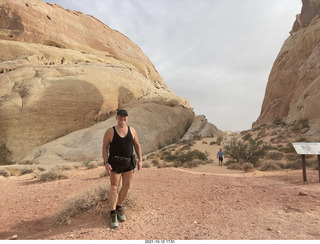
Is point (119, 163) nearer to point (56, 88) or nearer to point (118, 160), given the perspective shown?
point (118, 160)

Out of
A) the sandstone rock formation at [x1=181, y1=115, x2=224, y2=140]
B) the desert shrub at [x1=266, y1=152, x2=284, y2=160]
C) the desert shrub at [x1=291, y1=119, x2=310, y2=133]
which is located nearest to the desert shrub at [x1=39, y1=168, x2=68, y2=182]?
the desert shrub at [x1=266, y1=152, x2=284, y2=160]

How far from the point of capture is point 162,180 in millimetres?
7961

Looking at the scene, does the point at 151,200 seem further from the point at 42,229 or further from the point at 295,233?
the point at 295,233

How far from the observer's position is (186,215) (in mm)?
4285

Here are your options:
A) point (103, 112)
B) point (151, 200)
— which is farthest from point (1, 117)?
point (151, 200)

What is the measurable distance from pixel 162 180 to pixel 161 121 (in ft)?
67.2

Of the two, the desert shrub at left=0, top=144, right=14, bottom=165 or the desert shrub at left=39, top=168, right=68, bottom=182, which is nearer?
the desert shrub at left=39, top=168, right=68, bottom=182

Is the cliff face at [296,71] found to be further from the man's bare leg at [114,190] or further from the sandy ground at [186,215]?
the man's bare leg at [114,190]

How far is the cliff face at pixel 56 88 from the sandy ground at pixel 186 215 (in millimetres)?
15993

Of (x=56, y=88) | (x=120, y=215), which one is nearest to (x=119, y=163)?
(x=120, y=215)

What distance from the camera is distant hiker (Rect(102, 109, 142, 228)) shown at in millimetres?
3764

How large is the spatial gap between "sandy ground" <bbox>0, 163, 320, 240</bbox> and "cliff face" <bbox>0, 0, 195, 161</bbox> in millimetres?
15993

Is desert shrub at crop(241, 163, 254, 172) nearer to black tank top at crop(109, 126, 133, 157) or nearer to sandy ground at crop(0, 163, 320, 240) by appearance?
sandy ground at crop(0, 163, 320, 240)

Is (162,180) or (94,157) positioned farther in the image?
(94,157)
